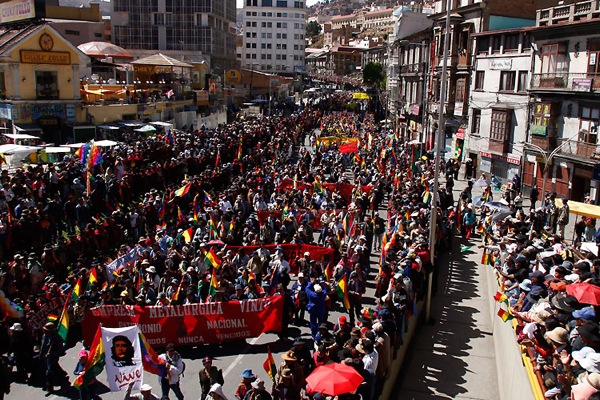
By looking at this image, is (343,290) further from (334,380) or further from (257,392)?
(334,380)

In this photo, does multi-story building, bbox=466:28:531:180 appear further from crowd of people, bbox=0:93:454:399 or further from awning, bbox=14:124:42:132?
awning, bbox=14:124:42:132

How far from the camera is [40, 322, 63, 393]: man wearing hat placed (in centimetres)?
1098

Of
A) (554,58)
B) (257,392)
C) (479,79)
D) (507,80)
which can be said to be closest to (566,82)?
(554,58)

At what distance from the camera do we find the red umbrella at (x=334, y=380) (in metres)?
8.10

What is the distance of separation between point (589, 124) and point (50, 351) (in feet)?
83.8

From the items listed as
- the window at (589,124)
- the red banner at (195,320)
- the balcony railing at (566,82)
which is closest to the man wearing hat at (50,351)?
the red banner at (195,320)

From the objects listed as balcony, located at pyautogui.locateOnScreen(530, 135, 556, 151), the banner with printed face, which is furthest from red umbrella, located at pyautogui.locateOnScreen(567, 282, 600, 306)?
balcony, located at pyautogui.locateOnScreen(530, 135, 556, 151)

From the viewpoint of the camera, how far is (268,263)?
1588cm

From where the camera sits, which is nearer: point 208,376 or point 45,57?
point 208,376

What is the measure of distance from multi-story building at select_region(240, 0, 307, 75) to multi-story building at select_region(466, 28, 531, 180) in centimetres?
10285

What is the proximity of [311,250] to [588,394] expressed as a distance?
10.4 meters

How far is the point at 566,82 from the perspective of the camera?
1149 inches

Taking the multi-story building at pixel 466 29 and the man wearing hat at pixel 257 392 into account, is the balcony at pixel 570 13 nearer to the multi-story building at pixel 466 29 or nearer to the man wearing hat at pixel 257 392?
the multi-story building at pixel 466 29

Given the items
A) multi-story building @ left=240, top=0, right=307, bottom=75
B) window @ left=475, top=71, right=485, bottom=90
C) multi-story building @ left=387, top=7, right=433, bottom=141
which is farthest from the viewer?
multi-story building @ left=240, top=0, right=307, bottom=75
